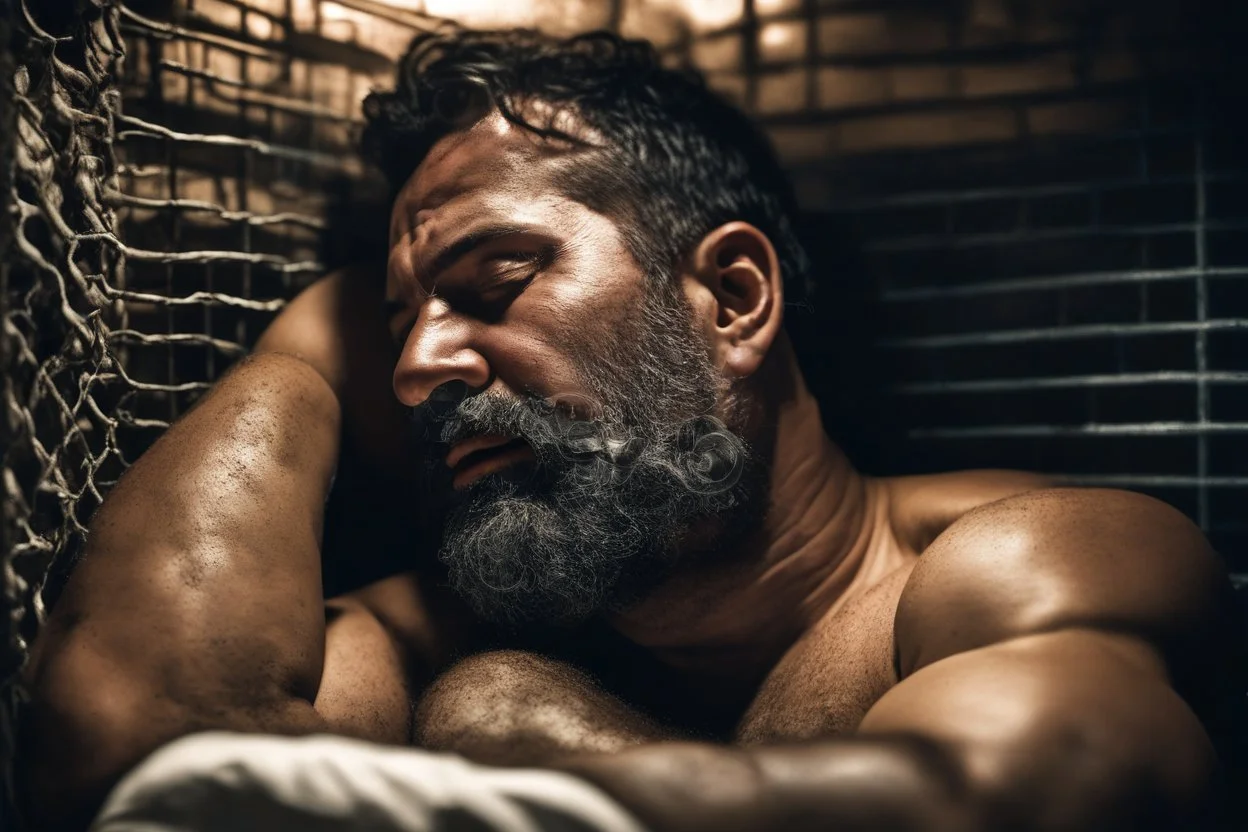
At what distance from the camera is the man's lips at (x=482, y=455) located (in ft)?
3.29

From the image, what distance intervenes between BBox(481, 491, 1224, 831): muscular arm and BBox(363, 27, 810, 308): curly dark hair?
479mm

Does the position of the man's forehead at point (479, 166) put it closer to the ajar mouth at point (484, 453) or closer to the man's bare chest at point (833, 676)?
the ajar mouth at point (484, 453)

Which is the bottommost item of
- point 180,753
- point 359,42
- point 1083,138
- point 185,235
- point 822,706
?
point 822,706

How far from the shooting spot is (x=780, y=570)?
1068mm

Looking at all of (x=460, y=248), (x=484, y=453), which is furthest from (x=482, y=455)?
(x=460, y=248)

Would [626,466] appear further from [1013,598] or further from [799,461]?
[1013,598]

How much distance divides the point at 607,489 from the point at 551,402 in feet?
0.33

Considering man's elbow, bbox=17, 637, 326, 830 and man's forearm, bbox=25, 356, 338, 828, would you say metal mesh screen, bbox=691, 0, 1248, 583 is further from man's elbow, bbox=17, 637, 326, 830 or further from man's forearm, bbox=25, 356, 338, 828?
man's elbow, bbox=17, 637, 326, 830

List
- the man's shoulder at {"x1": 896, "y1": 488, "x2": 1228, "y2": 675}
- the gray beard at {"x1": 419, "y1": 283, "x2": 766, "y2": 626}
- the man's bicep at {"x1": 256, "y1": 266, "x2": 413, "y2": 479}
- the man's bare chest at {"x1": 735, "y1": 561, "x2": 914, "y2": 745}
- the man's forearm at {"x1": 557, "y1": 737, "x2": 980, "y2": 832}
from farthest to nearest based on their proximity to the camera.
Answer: the man's bicep at {"x1": 256, "y1": 266, "x2": 413, "y2": 479}
the gray beard at {"x1": 419, "y1": 283, "x2": 766, "y2": 626}
the man's bare chest at {"x1": 735, "y1": 561, "x2": 914, "y2": 745}
the man's shoulder at {"x1": 896, "y1": 488, "x2": 1228, "y2": 675}
the man's forearm at {"x1": 557, "y1": 737, "x2": 980, "y2": 832}

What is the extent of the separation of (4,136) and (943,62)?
1.08 meters

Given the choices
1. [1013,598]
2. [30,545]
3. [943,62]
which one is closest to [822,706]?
[1013,598]

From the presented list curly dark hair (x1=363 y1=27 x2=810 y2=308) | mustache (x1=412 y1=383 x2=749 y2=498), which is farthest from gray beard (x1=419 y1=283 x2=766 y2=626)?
curly dark hair (x1=363 y1=27 x2=810 y2=308)

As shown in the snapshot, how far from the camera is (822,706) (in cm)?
92

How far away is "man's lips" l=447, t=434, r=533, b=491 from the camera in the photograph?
3.29 feet
